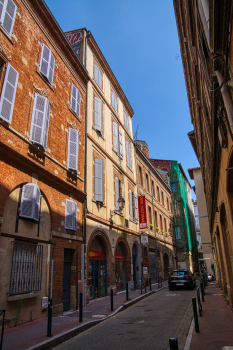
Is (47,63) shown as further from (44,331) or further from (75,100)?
(44,331)

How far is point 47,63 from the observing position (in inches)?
419

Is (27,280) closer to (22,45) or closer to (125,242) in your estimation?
(22,45)

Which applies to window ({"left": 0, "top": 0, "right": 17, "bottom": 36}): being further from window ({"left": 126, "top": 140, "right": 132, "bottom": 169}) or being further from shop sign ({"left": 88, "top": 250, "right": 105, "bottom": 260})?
window ({"left": 126, "top": 140, "right": 132, "bottom": 169})

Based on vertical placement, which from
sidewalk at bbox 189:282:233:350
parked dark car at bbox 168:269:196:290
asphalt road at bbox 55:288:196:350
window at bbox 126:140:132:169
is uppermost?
window at bbox 126:140:132:169

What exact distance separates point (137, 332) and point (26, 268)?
3698 mm

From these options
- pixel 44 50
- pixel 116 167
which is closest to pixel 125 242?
pixel 116 167

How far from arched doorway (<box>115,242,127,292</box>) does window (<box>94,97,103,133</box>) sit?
7.57m

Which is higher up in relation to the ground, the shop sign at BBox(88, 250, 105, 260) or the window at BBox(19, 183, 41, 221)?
the window at BBox(19, 183, 41, 221)

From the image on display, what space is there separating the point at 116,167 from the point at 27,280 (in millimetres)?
10778

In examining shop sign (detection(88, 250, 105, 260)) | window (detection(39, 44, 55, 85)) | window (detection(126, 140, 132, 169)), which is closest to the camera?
window (detection(39, 44, 55, 85))

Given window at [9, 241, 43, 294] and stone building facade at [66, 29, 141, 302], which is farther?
stone building facade at [66, 29, 141, 302]

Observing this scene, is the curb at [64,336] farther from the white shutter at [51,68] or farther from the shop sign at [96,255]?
the white shutter at [51,68]

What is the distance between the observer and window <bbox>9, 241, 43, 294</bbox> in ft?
24.0

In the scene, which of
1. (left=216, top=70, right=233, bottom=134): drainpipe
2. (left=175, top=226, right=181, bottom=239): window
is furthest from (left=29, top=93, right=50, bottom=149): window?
(left=175, top=226, right=181, bottom=239): window
